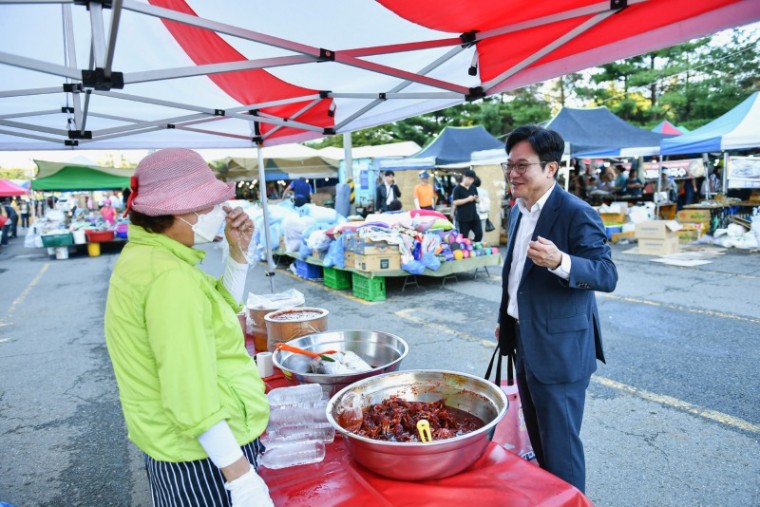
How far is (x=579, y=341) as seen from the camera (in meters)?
2.19

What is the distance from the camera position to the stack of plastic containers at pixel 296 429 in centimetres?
172

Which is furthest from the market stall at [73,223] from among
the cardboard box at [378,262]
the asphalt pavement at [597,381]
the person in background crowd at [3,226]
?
the cardboard box at [378,262]

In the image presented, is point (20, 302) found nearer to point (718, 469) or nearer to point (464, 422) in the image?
point (464, 422)

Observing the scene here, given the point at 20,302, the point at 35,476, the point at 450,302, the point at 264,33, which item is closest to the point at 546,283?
the point at 264,33

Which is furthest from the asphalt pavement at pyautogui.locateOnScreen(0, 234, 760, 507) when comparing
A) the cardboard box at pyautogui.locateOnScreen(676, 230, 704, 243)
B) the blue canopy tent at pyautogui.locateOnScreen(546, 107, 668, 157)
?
the blue canopy tent at pyautogui.locateOnScreen(546, 107, 668, 157)

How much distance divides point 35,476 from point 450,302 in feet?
17.9

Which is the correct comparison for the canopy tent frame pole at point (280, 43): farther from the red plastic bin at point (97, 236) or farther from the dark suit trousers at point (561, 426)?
the red plastic bin at point (97, 236)

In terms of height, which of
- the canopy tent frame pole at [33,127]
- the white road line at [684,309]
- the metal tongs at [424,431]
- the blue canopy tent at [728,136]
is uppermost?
the blue canopy tent at [728,136]

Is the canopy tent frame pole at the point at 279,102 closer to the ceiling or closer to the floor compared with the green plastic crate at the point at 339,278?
closer to the ceiling

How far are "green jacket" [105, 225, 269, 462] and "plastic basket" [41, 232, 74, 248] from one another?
1636cm

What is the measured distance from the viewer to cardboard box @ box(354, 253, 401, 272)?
751cm

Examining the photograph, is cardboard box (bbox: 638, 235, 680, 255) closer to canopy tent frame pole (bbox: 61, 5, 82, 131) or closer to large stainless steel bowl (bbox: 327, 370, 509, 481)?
large stainless steel bowl (bbox: 327, 370, 509, 481)

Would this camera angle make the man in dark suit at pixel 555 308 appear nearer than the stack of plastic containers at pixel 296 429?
No

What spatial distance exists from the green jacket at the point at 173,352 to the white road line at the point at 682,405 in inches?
145
